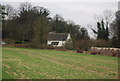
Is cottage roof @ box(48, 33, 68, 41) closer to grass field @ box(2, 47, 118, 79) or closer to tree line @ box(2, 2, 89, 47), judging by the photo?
tree line @ box(2, 2, 89, 47)

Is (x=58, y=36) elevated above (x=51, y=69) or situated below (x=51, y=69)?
above

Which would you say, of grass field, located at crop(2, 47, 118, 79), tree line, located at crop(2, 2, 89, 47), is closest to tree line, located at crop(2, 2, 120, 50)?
tree line, located at crop(2, 2, 89, 47)

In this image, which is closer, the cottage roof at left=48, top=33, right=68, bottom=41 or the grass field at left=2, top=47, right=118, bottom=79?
the grass field at left=2, top=47, right=118, bottom=79

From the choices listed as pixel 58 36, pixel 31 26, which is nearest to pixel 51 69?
pixel 31 26

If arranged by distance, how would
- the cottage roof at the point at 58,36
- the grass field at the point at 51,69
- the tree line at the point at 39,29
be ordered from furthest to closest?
the cottage roof at the point at 58,36, the tree line at the point at 39,29, the grass field at the point at 51,69

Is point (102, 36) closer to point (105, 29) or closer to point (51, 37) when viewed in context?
point (105, 29)

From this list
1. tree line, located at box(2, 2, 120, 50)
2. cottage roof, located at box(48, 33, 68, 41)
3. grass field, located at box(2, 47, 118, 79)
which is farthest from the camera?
cottage roof, located at box(48, 33, 68, 41)

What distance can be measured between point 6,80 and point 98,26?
152ft

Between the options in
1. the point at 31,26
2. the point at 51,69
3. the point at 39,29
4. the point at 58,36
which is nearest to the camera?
the point at 51,69

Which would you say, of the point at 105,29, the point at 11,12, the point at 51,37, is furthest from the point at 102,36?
the point at 11,12

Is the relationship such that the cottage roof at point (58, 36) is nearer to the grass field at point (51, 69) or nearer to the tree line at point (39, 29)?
the tree line at point (39, 29)

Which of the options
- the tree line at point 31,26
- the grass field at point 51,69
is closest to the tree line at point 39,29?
the tree line at point 31,26

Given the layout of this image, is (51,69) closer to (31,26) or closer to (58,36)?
(31,26)

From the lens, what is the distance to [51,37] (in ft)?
186
